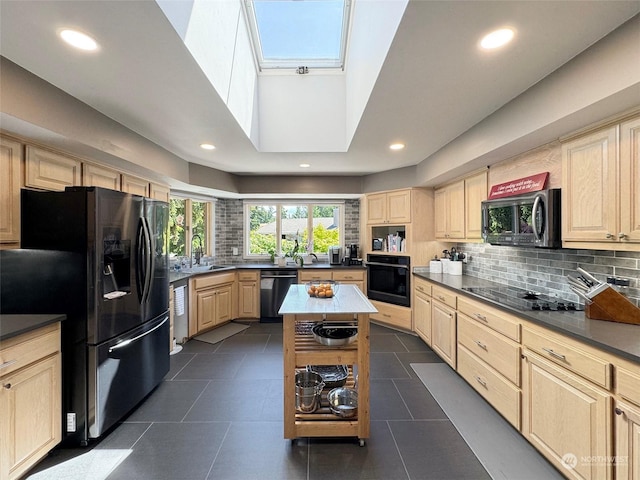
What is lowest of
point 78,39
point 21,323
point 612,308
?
point 21,323

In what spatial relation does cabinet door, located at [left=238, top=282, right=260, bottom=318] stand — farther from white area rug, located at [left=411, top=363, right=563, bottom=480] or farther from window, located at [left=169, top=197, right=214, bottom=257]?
white area rug, located at [left=411, top=363, right=563, bottom=480]

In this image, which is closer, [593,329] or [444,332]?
[593,329]

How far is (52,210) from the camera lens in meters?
1.88

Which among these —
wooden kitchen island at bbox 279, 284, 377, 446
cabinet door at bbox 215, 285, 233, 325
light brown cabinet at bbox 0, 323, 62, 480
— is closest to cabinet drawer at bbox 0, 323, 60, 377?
light brown cabinet at bbox 0, 323, 62, 480

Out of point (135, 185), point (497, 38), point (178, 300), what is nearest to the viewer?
point (497, 38)

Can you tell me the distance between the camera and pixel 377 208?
4527 millimetres

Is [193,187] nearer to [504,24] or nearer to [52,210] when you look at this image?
[52,210]

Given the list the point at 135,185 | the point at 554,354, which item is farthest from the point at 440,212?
the point at 135,185

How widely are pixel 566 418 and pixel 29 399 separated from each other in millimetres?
3021

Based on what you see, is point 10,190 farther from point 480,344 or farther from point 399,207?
point 399,207

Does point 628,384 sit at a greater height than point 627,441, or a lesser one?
greater

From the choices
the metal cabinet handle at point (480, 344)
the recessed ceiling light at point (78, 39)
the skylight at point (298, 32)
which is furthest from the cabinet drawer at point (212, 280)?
the metal cabinet handle at point (480, 344)

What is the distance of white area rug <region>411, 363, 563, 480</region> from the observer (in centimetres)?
169

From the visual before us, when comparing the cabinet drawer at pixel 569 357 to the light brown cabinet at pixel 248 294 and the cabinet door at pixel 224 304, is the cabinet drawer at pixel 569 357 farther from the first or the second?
the cabinet door at pixel 224 304
